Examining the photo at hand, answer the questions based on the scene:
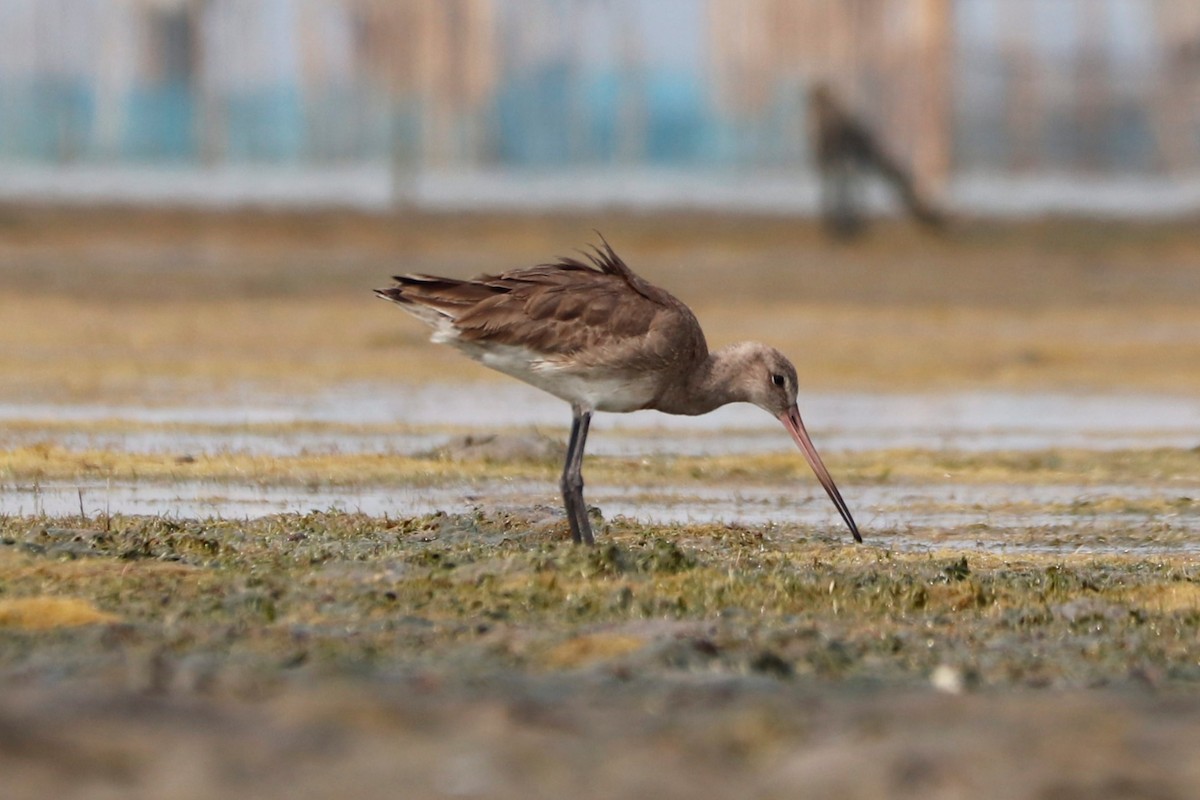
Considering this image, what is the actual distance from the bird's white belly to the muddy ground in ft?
1.82

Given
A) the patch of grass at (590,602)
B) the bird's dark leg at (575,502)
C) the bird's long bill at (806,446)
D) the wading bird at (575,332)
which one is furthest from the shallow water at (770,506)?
the patch of grass at (590,602)

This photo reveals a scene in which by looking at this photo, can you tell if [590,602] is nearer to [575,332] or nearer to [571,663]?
[571,663]

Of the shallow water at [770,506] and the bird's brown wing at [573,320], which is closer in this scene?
the bird's brown wing at [573,320]

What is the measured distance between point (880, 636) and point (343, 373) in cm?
1077

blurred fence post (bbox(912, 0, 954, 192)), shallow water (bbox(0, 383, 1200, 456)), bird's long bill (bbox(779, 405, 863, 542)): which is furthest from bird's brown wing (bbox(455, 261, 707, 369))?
blurred fence post (bbox(912, 0, 954, 192))

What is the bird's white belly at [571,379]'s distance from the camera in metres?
9.26

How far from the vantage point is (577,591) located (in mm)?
7598

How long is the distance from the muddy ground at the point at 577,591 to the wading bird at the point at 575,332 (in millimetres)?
554

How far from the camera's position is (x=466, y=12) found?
63844 mm

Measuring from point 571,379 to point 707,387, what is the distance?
0.76 meters

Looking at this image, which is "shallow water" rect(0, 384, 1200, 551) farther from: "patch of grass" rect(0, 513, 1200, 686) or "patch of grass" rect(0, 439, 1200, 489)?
"patch of grass" rect(0, 513, 1200, 686)

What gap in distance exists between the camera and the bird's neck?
9711 millimetres

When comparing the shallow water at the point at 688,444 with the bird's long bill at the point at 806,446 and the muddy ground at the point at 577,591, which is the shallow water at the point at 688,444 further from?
the bird's long bill at the point at 806,446

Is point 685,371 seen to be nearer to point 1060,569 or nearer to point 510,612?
point 1060,569
